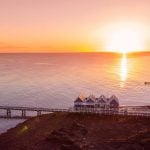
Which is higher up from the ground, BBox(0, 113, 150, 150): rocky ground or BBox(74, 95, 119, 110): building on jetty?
BBox(74, 95, 119, 110): building on jetty

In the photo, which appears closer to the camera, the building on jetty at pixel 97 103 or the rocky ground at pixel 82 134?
the rocky ground at pixel 82 134

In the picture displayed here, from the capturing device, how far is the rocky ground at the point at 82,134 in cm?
4312

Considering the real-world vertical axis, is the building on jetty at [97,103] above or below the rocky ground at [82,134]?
above

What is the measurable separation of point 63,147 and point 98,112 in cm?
1766

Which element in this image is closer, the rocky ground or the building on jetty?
the rocky ground

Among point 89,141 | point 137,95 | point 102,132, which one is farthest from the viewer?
point 137,95

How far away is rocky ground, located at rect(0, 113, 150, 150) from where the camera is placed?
43.1 meters

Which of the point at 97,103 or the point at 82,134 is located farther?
the point at 97,103

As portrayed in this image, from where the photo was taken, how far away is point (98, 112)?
59.8 metres

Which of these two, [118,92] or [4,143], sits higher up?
[118,92]

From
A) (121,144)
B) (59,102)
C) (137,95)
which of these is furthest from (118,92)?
(121,144)

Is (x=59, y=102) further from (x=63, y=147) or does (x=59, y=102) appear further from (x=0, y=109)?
(x=63, y=147)

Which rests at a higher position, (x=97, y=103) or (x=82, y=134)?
(x=97, y=103)

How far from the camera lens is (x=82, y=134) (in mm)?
49938
